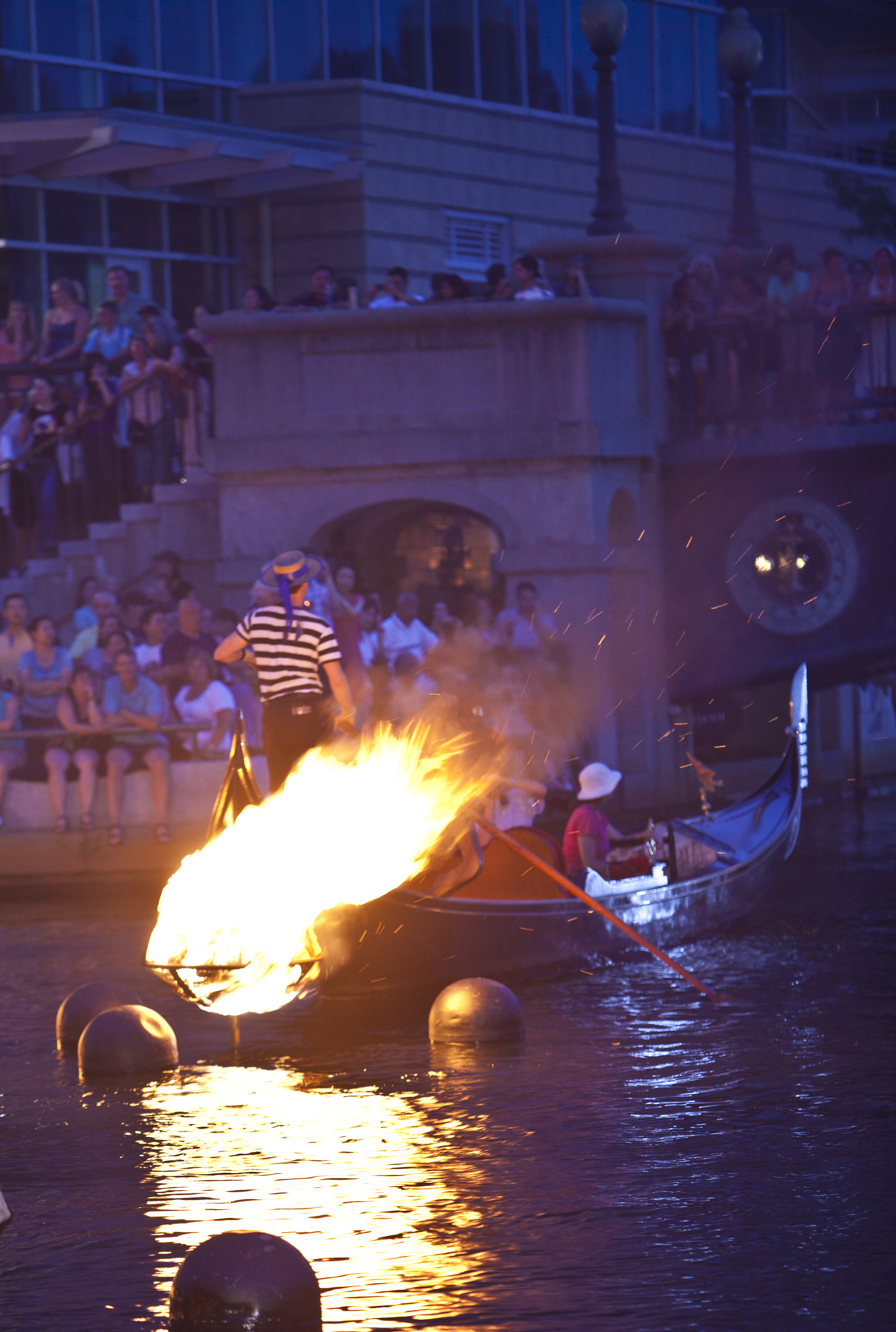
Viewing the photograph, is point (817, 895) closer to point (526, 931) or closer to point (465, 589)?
point (526, 931)

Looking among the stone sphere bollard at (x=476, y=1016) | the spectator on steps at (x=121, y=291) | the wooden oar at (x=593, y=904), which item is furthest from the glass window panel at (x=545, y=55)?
the stone sphere bollard at (x=476, y=1016)

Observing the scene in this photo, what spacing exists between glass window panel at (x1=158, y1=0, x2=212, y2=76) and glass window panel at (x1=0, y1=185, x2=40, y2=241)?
2664 mm

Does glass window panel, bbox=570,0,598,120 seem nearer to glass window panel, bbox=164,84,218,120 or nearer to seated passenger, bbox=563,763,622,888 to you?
glass window panel, bbox=164,84,218,120

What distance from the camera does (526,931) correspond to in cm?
1244

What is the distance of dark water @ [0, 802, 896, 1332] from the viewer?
679 centimetres

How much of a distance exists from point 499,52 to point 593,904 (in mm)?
20974

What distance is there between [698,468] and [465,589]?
8.16 ft

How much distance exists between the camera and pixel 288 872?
10320mm

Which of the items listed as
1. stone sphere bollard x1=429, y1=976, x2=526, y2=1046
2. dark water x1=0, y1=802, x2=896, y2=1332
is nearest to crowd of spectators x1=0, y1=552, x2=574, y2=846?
dark water x1=0, y1=802, x2=896, y2=1332

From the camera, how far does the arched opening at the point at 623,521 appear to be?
68.6 feet

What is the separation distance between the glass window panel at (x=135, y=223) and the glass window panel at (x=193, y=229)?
20 centimetres

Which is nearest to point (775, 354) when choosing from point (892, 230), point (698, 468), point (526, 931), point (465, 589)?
point (698, 468)

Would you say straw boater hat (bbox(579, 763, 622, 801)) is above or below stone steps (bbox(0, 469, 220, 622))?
below

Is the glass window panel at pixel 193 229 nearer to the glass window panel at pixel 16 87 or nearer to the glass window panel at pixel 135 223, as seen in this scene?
the glass window panel at pixel 135 223
